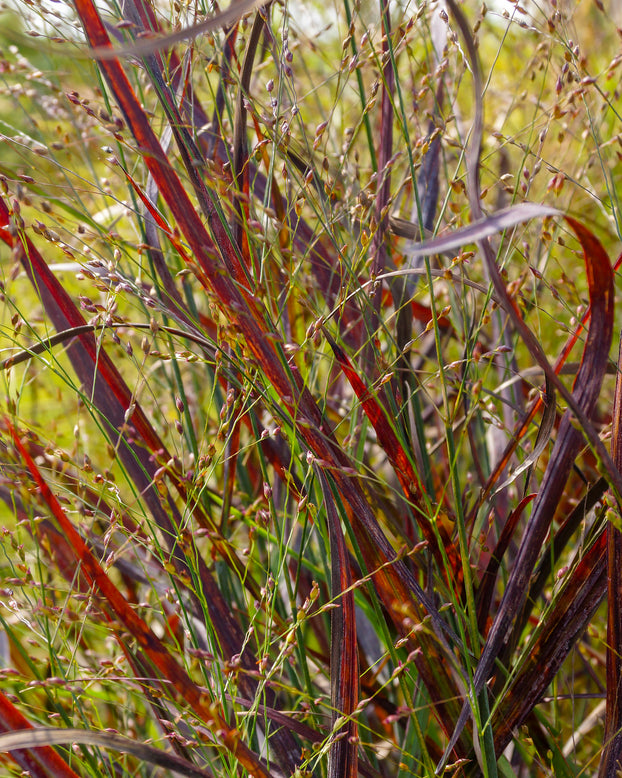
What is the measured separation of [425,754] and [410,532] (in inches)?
8.2

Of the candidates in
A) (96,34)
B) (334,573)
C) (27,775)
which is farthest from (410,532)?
(96,34)

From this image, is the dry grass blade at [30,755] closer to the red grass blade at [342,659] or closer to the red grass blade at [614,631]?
the red grass blade at [342,659]

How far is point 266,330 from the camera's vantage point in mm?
500

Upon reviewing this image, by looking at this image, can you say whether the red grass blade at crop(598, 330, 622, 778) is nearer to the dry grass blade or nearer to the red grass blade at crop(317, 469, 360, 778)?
the red grass blade at crop(317, 469, 360, 778)

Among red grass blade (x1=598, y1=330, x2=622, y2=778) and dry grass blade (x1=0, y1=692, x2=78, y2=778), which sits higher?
dry grass blade (x1=0, y1=692, x2=78, y2=778)

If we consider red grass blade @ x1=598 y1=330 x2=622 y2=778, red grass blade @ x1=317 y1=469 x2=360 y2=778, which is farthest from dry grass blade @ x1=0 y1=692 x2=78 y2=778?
red grass blade @ x1=598 y1=330 x2=622 y2=778

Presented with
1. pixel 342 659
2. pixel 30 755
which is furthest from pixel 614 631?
pixel 30 755

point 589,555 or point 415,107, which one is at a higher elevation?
point 415,107

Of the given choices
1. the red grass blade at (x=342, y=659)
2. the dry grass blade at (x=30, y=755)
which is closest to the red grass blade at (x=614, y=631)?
the red grass blade at (x=342, y=659)

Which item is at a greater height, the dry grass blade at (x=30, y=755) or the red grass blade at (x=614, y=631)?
the dry grass blade at (x=30, y=755)

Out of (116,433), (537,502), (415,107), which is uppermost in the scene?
(415,107)

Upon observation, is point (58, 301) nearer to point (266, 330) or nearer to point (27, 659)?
point (266, 330)

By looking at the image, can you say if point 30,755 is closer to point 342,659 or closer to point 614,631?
point 342,659

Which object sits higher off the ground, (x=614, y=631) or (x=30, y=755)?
(x=30, y=755)
